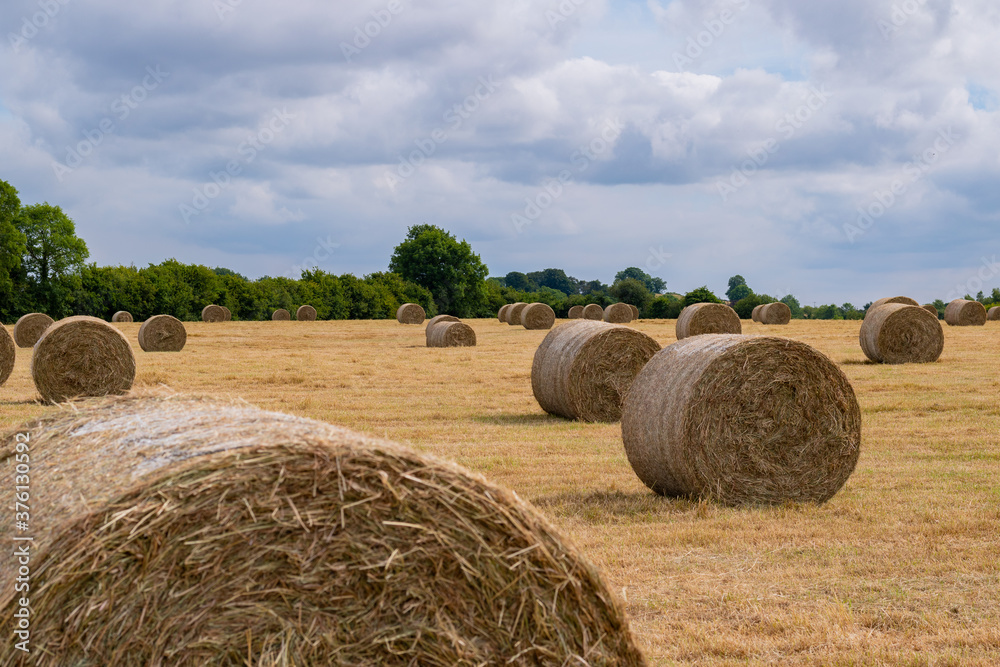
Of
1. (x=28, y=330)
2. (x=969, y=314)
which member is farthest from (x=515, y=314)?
(x=28, y=330)

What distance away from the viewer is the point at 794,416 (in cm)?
835

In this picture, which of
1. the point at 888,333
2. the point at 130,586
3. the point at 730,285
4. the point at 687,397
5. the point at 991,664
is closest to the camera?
the point at 130,586

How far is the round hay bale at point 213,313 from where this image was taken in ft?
165

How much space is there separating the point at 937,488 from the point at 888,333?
1356 cm

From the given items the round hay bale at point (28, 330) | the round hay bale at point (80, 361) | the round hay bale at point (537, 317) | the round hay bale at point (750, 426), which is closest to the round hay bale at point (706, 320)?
the round hay bale at point (537, 317)

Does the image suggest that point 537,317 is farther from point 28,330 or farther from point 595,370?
point 595,370

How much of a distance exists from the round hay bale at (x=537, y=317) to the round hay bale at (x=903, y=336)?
2025cm

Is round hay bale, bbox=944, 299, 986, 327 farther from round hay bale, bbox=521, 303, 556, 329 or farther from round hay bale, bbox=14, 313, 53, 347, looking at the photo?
round hay bale, bbox=14, 313, 53, 347

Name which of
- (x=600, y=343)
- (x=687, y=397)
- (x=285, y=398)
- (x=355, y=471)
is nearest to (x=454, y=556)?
(x=355, y=471)

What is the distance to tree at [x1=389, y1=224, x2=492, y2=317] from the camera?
69812 millimetres

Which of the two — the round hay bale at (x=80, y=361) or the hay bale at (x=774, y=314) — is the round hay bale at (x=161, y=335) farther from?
the hay bale at (x=774, y=314)

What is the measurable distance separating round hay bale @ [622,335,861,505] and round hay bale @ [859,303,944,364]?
13404 millimetres

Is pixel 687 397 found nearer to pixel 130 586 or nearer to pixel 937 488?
pixel 937 488

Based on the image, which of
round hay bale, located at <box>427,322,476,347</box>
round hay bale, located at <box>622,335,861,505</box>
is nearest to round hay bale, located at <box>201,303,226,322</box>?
round hay bale, located at <box>427,322,476,347</box>
